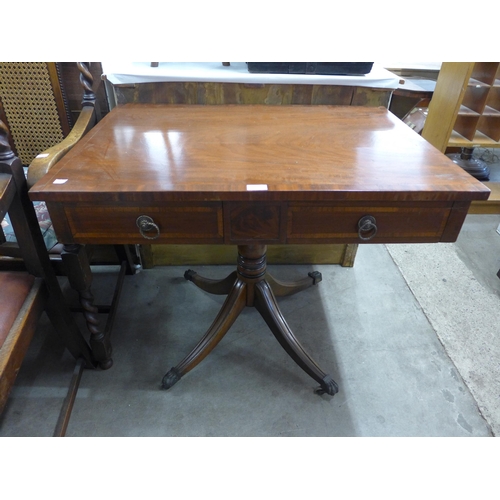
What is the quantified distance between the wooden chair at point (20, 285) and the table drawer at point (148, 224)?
116 mm

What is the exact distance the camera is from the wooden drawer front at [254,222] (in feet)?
2.50

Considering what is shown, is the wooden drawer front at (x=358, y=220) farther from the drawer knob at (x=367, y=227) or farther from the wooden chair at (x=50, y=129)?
the wooden chair at (x=50, y=129)

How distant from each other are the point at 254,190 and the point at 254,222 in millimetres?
86

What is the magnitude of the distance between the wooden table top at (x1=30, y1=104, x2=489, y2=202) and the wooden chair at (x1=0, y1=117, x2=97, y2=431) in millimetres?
85

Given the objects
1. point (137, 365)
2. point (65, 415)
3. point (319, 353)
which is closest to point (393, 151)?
point (319, 353)

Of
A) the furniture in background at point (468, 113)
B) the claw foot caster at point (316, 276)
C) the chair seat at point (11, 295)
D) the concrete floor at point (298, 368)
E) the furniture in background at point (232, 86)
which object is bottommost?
the concrete floor at point (298, 368)

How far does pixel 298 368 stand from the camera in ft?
4.12

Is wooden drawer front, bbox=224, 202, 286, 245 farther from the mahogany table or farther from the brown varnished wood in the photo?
the brown varnished wood

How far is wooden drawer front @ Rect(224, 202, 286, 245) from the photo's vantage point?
2.50 ft

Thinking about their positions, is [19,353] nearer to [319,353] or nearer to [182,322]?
[182,322]

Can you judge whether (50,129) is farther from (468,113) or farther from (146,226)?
(468,113)

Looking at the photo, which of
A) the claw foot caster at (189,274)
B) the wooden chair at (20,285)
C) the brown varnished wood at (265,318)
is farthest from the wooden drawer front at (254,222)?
the claw foot caster at (189,274)

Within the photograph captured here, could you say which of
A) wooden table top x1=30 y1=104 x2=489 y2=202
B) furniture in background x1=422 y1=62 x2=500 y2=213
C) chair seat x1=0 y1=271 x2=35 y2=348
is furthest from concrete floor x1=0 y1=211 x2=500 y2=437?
furniture in background x1=422 y1=62 x2=500 y2=213
